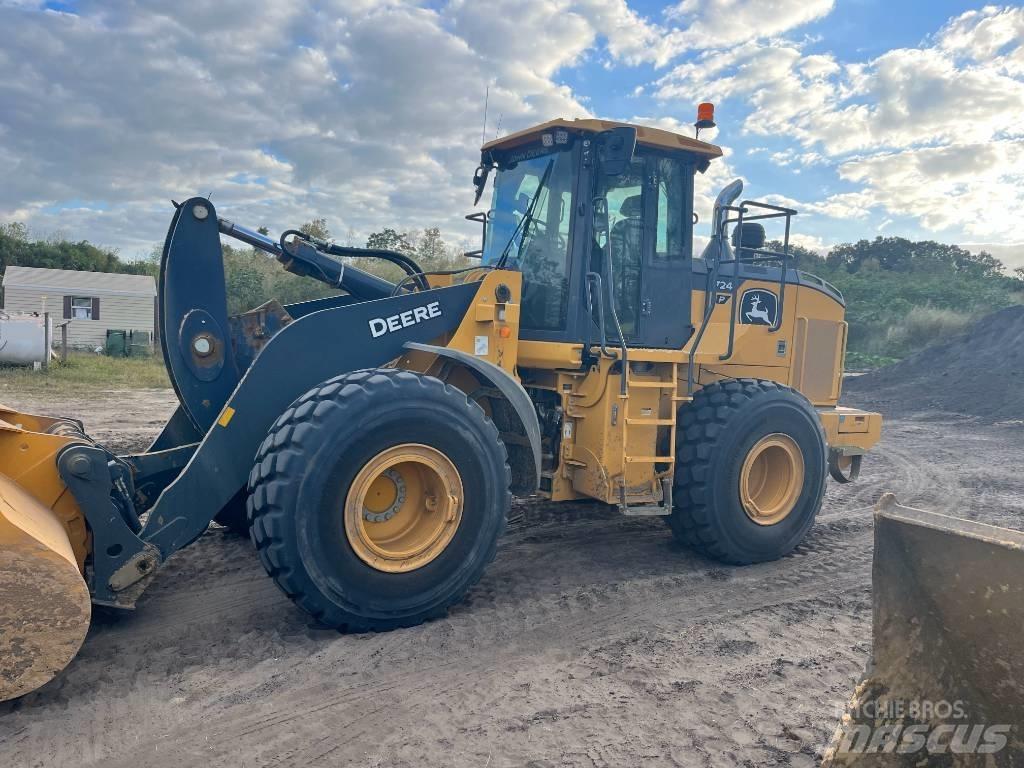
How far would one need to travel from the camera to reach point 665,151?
5.03 m

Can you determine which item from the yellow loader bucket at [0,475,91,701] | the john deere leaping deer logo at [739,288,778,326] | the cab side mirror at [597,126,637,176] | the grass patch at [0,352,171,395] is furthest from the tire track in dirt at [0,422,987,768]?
the grass patch at [0,352,171,395]

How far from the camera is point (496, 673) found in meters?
3.40

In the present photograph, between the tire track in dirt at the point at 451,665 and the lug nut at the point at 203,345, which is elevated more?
the lug nut at the point at 203,345

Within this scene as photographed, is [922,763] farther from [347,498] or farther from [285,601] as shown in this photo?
[285,601]

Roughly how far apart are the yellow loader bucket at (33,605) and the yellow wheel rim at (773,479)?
3.92 metres

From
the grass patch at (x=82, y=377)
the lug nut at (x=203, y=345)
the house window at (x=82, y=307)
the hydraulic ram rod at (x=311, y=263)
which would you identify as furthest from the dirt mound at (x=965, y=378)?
the house window at (x=82, y=307)

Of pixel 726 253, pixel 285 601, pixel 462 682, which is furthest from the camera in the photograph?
pixel 726 253

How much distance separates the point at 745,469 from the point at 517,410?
1.83 metres

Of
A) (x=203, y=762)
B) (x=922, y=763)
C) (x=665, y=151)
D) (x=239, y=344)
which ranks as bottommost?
(x=203, y=762)

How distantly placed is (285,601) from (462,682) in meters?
1.32

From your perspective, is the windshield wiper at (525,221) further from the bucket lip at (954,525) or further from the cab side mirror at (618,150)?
the bucket lip at (954,525)

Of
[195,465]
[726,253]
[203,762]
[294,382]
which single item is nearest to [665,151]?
[726,253]

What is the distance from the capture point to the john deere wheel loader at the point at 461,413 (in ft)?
10.9

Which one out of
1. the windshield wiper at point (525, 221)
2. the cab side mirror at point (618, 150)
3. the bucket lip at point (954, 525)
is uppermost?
the cab side mirror at point (618, 150)
